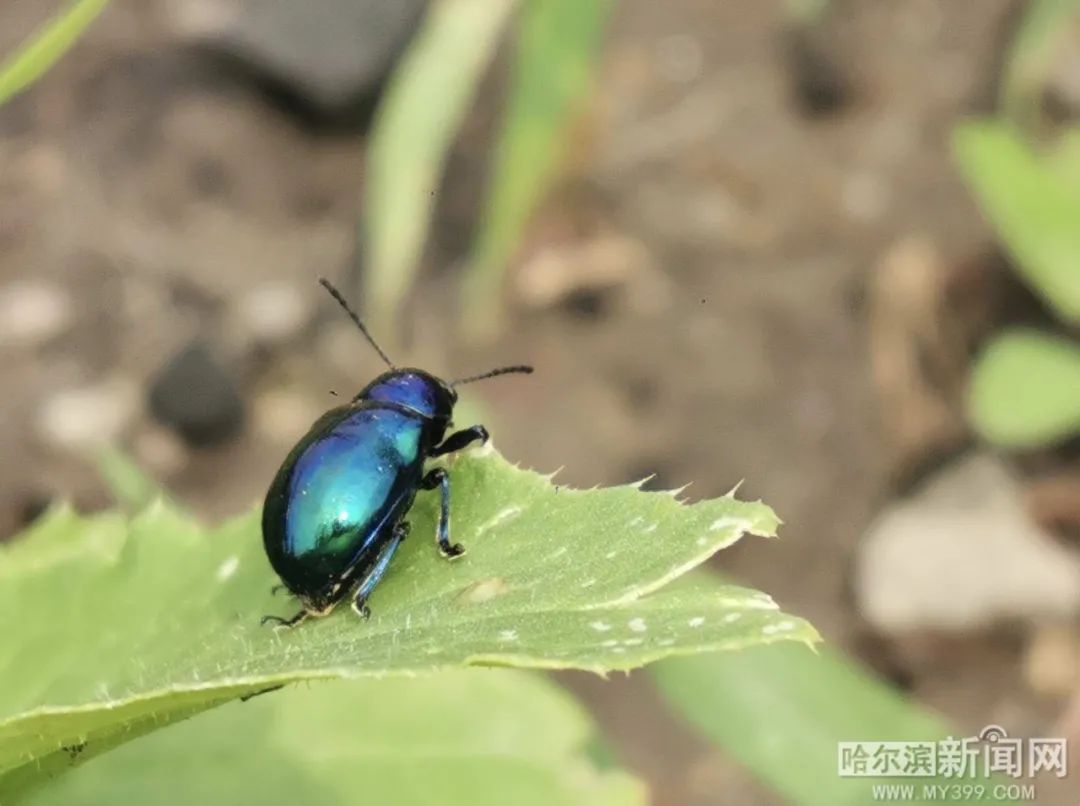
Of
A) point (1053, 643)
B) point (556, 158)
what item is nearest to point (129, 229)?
point (556, 158)

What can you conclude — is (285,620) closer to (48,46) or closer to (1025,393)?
(48,46)

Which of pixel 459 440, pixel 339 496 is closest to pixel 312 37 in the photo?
pixel 459 440

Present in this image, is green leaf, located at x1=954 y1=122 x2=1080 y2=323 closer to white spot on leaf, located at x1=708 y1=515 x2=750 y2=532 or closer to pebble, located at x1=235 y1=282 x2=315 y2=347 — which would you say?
pebble, located at x1=235 y1=282 x2=315 y2=347

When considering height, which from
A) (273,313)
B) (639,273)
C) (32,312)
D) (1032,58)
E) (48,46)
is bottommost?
(32,312)

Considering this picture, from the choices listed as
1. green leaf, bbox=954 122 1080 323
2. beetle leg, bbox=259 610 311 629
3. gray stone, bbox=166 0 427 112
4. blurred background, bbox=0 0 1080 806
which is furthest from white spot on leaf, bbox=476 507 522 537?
gray stone, bbox=166 0 427 112

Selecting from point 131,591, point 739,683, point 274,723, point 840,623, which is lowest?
point 840,623

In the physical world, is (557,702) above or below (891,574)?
above

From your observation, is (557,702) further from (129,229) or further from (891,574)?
(129,229)
